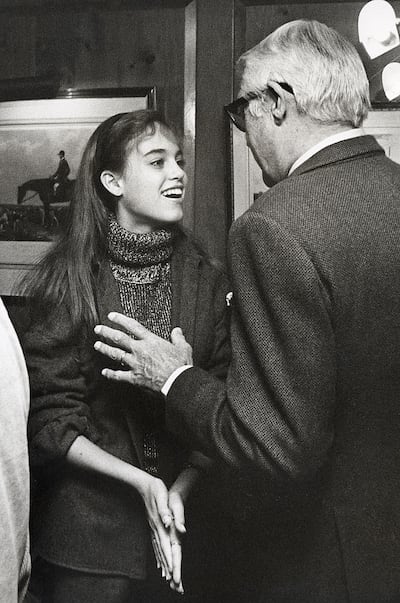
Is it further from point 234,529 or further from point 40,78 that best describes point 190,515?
point 40,78

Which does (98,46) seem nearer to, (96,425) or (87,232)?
(87,232)

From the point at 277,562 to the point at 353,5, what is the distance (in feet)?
2.56

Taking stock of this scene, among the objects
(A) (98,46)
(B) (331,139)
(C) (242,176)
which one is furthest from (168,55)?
(B) (331,139)

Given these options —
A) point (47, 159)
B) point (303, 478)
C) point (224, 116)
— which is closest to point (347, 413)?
point (303, 478)

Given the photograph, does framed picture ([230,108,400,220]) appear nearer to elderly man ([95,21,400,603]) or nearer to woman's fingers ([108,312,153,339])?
elderly man ([95,21,400,603])

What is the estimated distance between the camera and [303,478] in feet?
2.48

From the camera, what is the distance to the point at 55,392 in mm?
938

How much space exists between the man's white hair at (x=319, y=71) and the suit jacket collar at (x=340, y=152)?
0.04 m

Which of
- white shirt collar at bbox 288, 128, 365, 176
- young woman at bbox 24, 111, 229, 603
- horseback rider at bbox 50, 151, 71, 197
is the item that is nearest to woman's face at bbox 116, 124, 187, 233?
young woman at bbox 24, 111, 229, 603

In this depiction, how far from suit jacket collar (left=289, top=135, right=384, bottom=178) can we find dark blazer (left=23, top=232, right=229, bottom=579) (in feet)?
0.90

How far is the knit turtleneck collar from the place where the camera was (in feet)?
3.12

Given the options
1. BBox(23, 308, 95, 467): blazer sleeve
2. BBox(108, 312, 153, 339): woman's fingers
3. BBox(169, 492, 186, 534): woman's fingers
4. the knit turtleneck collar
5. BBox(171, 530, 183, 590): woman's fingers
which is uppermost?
the knit turtleneck collar

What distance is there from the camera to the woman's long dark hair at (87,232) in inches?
37.6

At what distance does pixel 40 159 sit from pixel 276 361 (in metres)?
0.53
